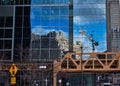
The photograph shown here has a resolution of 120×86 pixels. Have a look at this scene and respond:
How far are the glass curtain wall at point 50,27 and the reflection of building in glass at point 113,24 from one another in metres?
39.6

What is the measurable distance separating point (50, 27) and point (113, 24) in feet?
238

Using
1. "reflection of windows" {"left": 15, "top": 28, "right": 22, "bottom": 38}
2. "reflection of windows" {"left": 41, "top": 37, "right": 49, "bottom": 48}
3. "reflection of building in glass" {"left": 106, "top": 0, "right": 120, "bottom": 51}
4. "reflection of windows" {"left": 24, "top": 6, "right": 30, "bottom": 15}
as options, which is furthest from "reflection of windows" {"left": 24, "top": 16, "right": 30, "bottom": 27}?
"reflection of building in glass" {"left": 106, "top": 0, "right": 120, "bottom": 51}

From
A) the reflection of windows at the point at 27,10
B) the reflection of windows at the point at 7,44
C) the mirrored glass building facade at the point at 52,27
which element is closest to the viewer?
the reflection of windows at the point at 7,44

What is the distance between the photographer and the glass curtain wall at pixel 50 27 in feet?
322

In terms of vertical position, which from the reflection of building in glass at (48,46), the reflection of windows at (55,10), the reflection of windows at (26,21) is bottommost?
the reflection of building in glass at (48,46)

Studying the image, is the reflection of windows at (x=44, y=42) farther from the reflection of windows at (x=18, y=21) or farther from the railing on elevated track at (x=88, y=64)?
the railing on elevated track at (x=88, y=64)

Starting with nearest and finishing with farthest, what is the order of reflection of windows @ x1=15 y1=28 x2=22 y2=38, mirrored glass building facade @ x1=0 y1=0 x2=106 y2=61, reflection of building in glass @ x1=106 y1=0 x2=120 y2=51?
mirrored glass building facade @ x1=0 y1=0 x2=106 y2=61, reflection of windows @ x1=15 y1=28 x2=22 y2=38, reflection of building in glass @ x1=106 y1=0 x2=120 y2=51

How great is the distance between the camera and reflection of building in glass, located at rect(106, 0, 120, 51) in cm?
13890

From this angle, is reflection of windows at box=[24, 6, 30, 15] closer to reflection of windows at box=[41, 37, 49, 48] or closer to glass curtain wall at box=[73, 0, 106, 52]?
reflection of windows at box=[41, 37, 49, 48]

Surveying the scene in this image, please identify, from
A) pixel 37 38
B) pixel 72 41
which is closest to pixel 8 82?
pixel 37 38

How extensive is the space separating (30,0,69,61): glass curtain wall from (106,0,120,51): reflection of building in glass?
3962 cm

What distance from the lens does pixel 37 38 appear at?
9888 centimetres

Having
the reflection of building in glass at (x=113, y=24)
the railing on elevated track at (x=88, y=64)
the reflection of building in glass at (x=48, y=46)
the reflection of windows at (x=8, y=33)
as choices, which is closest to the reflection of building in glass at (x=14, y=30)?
the reflection of windows at (x=8, y=33)

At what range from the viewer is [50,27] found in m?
98.8
